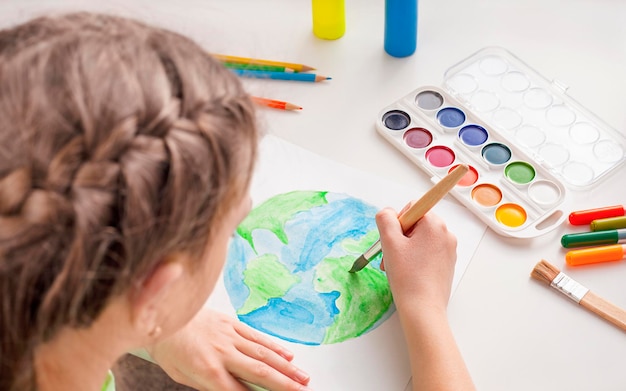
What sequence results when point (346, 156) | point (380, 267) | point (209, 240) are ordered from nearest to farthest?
point (209, 240)
point (380, 267)
point (346, 156)

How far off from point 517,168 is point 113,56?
634 mm

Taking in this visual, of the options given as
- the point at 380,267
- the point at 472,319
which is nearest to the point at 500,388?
the point at 472,319

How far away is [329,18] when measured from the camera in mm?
1121

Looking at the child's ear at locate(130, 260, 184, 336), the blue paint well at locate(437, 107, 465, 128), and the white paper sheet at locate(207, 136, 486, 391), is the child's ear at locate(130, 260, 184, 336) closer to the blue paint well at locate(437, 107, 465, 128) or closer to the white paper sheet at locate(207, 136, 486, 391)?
the white paper sheet at locate(207, 136, 486, 391)

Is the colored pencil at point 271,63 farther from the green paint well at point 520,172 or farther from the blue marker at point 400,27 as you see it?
the green paint well at point 520,172

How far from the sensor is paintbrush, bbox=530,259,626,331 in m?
0.82

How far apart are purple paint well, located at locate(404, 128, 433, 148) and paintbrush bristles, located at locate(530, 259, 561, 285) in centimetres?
24

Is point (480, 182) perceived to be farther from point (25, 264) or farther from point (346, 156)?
point (25, 264)

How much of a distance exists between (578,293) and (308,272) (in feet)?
1.05

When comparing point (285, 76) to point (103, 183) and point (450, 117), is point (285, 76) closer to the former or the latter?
point (450, 117)

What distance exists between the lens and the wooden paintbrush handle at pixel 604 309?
2.68ft

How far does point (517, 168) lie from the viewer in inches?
38.2

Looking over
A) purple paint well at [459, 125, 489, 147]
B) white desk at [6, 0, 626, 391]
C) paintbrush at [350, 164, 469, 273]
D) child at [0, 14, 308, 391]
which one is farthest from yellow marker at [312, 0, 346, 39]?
child at [0, 14, 308, 391]

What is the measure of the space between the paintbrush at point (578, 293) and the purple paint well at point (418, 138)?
0.78 ft
